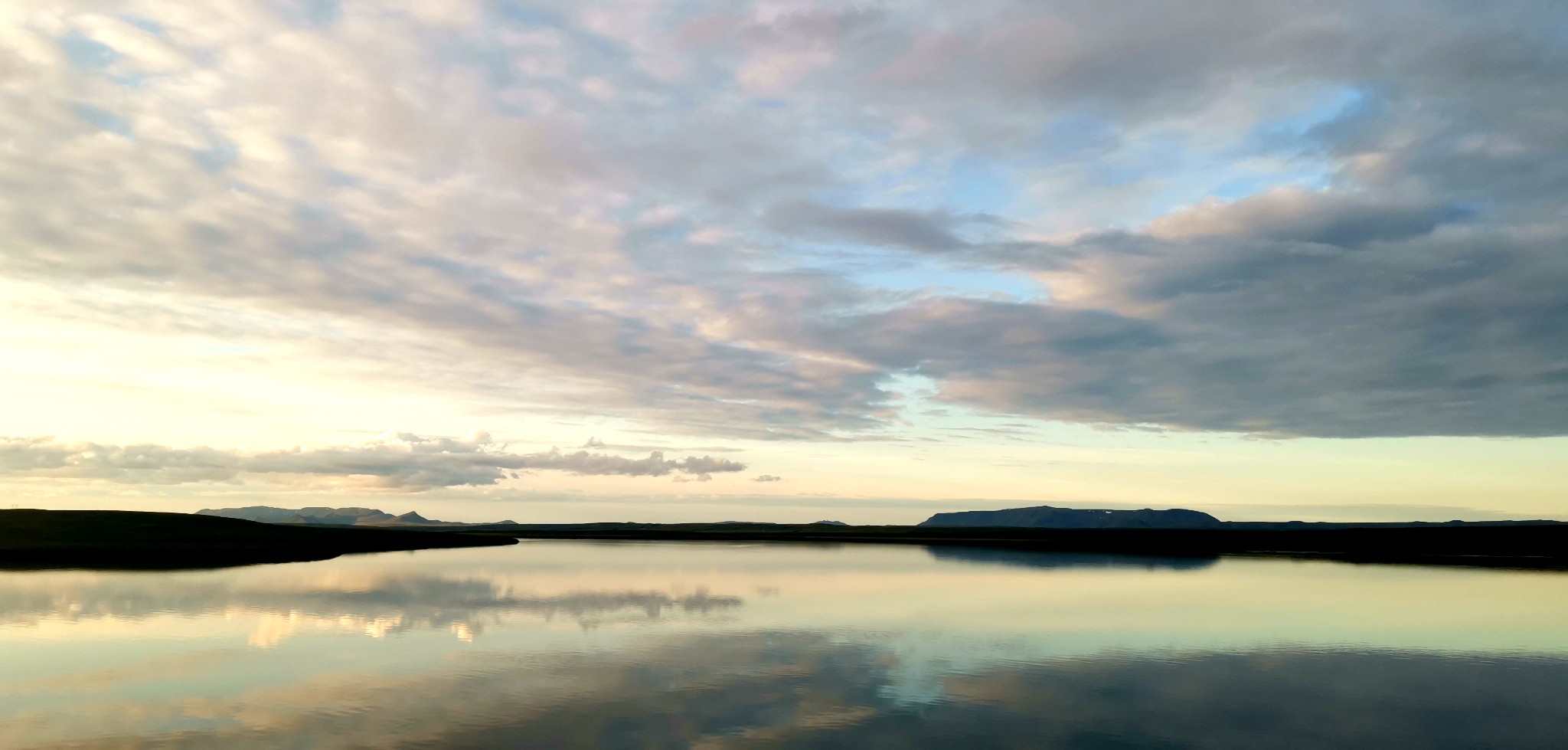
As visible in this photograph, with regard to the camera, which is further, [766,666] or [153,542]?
[153,542]

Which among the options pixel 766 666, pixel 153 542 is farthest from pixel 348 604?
pixel 153 542

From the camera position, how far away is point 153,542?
286ft

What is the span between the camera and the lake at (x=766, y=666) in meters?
20.1

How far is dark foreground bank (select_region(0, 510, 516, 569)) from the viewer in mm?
72625

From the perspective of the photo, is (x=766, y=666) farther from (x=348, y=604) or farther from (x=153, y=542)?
(x=153, y=542)

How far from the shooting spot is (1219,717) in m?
21.8

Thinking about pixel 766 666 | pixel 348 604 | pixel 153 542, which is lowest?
pixel 766 666

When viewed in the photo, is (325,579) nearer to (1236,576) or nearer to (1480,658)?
(1480,658)

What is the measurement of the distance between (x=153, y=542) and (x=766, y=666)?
8497cm

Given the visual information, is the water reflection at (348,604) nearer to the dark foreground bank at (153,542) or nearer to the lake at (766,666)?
the lake at (766,666)

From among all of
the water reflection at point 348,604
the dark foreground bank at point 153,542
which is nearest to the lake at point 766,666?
the water reflection at point 348,604

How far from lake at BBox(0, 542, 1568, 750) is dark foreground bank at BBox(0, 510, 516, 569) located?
64.1 feet

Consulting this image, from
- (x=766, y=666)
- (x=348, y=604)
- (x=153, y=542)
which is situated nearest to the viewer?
(x=766, y=666)

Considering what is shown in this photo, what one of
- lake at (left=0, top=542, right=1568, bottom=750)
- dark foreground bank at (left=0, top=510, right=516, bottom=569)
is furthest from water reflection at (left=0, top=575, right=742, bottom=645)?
dark foreground bank at (left=0, top=510, right=516, bottom=569)
